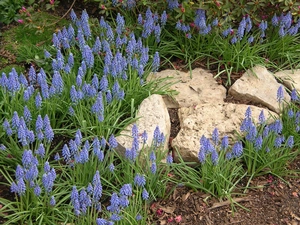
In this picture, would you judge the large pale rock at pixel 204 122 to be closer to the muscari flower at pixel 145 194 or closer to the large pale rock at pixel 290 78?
the large pale rock at pixel 290 78

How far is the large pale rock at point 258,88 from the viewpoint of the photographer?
551 centimetres

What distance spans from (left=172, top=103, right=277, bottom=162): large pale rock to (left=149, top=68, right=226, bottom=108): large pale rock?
7.0 inches

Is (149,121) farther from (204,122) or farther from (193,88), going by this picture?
(193,88)

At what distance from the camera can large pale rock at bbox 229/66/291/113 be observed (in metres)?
5.51

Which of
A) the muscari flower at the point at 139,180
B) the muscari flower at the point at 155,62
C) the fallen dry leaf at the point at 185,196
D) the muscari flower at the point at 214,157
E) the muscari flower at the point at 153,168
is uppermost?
the muscari flower at the point at 155,62

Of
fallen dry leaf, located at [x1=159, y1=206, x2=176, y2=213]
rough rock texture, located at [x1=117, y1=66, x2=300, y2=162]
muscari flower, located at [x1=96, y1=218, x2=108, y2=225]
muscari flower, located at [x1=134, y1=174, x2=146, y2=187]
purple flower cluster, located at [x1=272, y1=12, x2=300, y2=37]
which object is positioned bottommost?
fallen dry leaf, located at [x1=159, y1=206, x2=176, y2=213]

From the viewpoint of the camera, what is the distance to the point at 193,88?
18.7 feet

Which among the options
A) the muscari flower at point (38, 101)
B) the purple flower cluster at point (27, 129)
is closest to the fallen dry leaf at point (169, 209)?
the purple flower cluster at point (27, 129)

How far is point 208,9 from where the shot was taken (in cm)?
591

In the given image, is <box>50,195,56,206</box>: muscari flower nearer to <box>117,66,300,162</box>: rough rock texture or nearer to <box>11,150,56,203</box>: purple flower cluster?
<box>11,150,56,203</box>: purple flower cluster

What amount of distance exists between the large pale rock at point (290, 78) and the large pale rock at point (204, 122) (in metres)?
0.58

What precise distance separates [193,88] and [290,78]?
106 cm

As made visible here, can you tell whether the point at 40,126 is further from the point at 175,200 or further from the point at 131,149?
the point at 175,200

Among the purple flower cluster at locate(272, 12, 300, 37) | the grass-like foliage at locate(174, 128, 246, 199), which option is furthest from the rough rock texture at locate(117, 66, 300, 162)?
the purple flower cluster at locate(272, 12, 300, 37)
